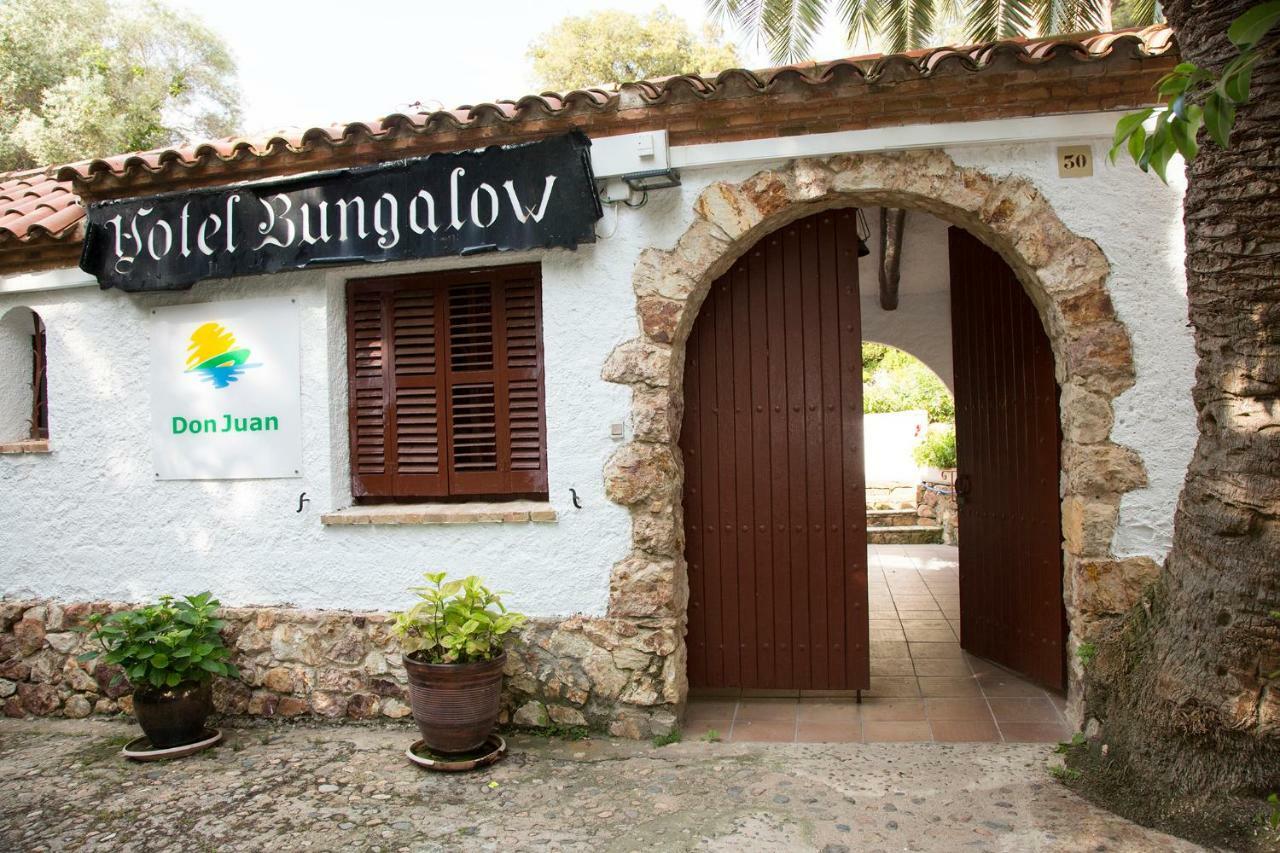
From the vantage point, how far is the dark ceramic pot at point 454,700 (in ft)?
13.5

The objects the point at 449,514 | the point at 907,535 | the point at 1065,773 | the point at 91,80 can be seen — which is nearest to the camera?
the point at 1065,773

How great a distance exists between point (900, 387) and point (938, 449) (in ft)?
23.0

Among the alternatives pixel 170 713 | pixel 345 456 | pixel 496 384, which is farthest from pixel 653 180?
pixel 170 713

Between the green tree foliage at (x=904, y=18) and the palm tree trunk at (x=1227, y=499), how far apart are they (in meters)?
5.36

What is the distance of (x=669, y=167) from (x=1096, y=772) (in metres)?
3.26

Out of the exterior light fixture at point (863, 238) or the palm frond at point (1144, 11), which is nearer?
the exterior light fixture at point (863, 238)

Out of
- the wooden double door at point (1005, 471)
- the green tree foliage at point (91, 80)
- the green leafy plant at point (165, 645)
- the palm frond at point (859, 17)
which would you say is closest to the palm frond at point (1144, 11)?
the palm frond at point (859, 17)

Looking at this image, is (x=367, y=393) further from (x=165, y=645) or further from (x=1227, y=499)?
(x=1227, y=499)

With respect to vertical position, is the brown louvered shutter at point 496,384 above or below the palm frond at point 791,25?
below

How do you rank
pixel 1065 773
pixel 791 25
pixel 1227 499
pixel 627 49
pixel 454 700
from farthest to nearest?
pixel 627 49, pixel 791 25, pixel 454 700, pixel 1065 773, pixel 1227 499

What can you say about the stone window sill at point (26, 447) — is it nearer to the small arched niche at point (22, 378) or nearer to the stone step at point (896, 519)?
the small arched niche at point (22, 378)

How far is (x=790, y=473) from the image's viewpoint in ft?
15.6

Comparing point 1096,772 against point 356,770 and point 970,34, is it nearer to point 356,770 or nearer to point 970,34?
point 356,770

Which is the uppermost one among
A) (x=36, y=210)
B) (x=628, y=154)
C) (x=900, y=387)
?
(x=36, y=210)
